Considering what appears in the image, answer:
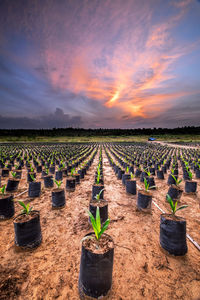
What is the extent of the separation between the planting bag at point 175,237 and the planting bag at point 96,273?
124 cm

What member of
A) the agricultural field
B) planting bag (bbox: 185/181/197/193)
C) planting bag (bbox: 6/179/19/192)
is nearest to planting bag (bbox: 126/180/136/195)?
the agricultural field

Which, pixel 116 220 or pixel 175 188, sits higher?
pixel 175 188

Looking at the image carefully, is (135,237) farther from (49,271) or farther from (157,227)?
(49,271)

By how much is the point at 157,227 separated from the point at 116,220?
37.3 inches

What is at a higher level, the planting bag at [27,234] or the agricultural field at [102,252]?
the planting bag at [27,234]

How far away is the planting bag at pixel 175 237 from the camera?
7.37ft

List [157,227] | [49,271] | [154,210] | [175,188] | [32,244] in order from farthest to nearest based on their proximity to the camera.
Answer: [175,188], [154,210], [157,227], [32,244], [49,271]

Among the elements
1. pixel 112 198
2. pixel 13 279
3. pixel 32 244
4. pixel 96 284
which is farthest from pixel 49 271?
pixel 112 198

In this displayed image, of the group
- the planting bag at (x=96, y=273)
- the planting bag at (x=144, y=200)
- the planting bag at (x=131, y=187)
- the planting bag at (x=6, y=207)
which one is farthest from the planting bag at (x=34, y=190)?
the planting bag at (x=96, y=273)

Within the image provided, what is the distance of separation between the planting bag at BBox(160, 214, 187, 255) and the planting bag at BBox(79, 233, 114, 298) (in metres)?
1.24

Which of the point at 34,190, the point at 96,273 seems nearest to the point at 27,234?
the point at 96,273

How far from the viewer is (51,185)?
221 inches

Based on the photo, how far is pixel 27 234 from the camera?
2348 millimetres

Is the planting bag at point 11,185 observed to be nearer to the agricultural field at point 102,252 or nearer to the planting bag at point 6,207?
the agricultural field at point 102,252
